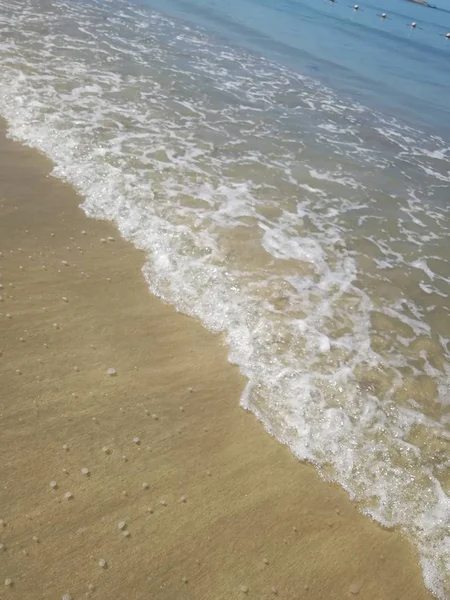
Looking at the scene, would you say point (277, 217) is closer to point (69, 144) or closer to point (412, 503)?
point (69, 144)

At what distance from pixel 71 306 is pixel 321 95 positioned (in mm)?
13322

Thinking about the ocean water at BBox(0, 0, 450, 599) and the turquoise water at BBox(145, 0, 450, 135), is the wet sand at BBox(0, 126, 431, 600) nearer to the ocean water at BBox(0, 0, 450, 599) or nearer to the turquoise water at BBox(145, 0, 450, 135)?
the ocean water at BBox(0, 0, 450, 599)

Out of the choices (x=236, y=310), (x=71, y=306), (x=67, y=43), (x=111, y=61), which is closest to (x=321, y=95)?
(x=111, y=61)

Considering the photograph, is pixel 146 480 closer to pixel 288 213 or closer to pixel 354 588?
pixel 354 588

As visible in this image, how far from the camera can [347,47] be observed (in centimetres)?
2383

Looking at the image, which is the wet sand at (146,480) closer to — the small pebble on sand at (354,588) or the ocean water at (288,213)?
the small pebble on sand at (354,588)

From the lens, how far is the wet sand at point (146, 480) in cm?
321

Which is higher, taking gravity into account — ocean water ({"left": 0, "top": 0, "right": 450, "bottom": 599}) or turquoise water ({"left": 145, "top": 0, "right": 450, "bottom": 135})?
turquoise water ({"left": 145, "top": 0, "right": 450, "bottom": 135})

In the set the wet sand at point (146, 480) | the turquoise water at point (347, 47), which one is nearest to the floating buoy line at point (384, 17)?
the turquoise water at point (347, 47)

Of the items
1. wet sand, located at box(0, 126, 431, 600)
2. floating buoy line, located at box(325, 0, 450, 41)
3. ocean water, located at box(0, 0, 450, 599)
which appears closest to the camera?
wet sand, located at box(0, 126, 431, 600)

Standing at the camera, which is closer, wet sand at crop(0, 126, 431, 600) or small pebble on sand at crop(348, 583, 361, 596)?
wet sand at crop(0, 126, 431, 600)

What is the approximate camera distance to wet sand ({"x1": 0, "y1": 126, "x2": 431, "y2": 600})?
10.5 ft

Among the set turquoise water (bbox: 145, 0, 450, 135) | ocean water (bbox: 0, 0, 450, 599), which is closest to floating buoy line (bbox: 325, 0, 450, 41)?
turquoise water (bbox: 145, 0, 450, 135)

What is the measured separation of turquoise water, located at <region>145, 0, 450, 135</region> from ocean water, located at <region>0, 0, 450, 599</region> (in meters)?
0.40
